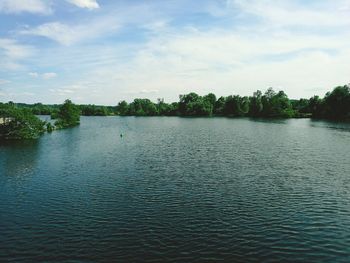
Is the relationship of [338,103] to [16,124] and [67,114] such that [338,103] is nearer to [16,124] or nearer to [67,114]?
[67,114]

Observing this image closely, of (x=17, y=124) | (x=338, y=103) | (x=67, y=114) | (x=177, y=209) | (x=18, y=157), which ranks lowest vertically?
(x=177, y=209)

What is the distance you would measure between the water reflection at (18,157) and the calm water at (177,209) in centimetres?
39

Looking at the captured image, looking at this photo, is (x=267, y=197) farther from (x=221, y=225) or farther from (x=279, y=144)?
(x=279, y=144)

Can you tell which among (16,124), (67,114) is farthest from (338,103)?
(16,124)

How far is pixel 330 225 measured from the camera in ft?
82.5

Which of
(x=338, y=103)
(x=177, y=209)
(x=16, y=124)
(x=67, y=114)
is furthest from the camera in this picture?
(x=338, y=103)

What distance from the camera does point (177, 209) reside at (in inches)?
1133

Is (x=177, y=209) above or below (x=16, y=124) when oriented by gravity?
below

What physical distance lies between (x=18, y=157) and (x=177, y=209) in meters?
38.2

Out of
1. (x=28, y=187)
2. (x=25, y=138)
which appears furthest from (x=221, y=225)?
(x=25, y=138)

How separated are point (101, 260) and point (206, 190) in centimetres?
1631

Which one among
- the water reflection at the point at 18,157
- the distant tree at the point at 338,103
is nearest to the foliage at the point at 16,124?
the water reflection at the point at 18,157

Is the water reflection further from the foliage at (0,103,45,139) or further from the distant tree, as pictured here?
the distant tree

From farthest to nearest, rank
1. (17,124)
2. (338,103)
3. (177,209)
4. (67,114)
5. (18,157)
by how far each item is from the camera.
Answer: (338,103)
(67,114)
(17,124)
(18,157)
(177,209)
